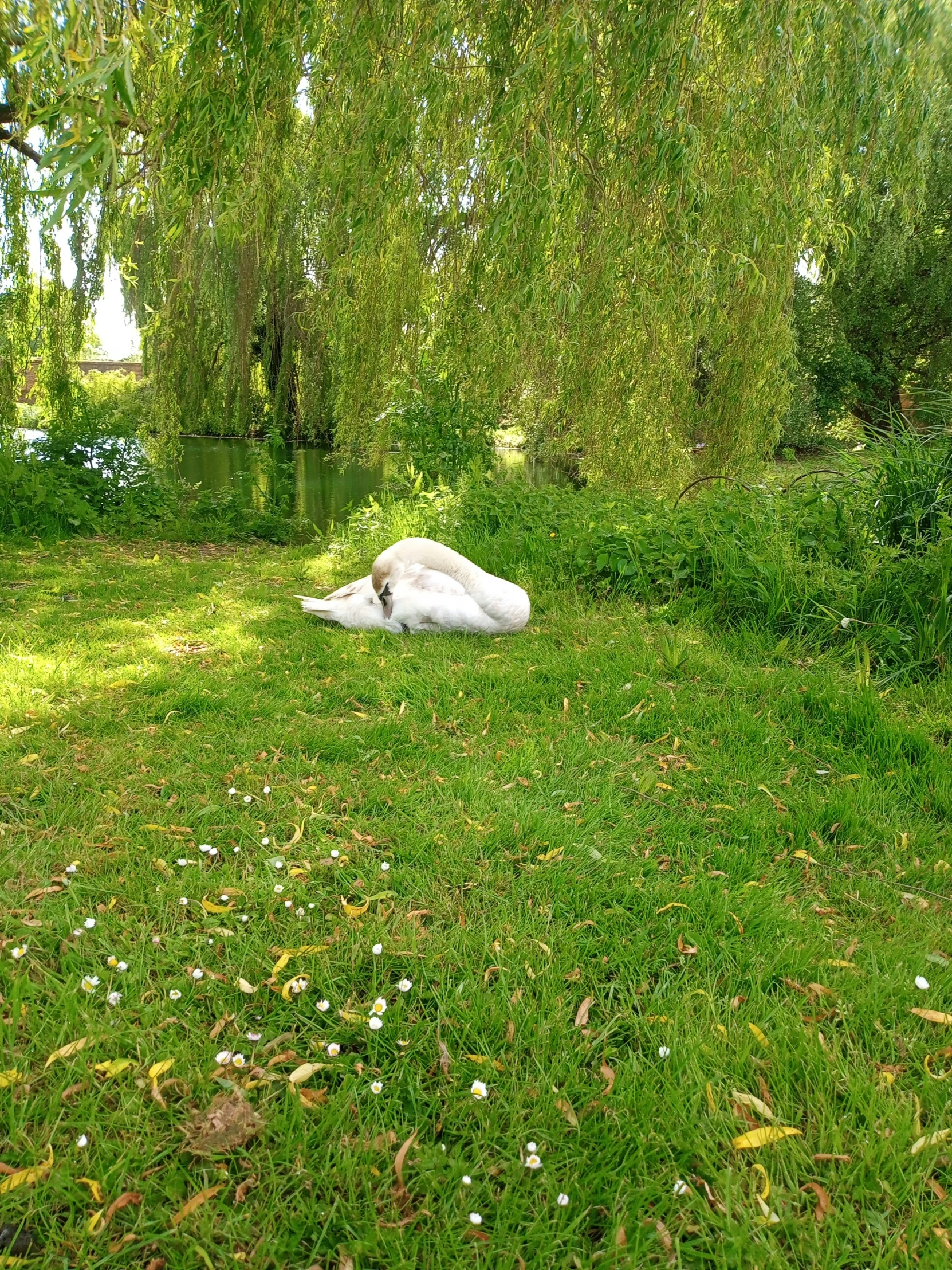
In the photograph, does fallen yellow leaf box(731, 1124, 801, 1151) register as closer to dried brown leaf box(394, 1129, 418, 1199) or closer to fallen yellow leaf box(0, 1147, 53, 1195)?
dried brown leaf box(394, 1129, 418, 1199)

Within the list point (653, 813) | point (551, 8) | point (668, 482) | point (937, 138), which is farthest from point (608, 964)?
point (937, 138)

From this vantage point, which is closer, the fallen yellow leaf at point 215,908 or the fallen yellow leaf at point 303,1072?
the fallen yellow leaf at point 303,1072

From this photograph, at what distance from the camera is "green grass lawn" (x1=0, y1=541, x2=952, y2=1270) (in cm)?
121

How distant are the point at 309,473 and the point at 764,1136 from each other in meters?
14.1

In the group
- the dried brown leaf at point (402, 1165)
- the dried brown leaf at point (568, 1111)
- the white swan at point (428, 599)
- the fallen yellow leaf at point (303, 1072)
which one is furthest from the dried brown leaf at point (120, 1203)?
the white swan at point (428, 599)

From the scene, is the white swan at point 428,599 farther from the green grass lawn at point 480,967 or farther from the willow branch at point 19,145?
the willow branch at point 19,145

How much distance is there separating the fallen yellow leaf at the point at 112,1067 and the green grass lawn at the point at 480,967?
1 cm

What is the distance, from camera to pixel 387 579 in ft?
13.5

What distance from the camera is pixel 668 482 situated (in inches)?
251

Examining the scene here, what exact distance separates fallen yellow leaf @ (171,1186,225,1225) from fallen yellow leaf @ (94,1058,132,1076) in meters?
0.29

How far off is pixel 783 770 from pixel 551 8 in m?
3.46

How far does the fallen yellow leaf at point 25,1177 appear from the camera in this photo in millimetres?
1189

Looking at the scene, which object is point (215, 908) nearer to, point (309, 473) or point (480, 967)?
point (480, 967)

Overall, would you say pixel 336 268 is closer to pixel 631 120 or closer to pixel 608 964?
pixel 631 120
